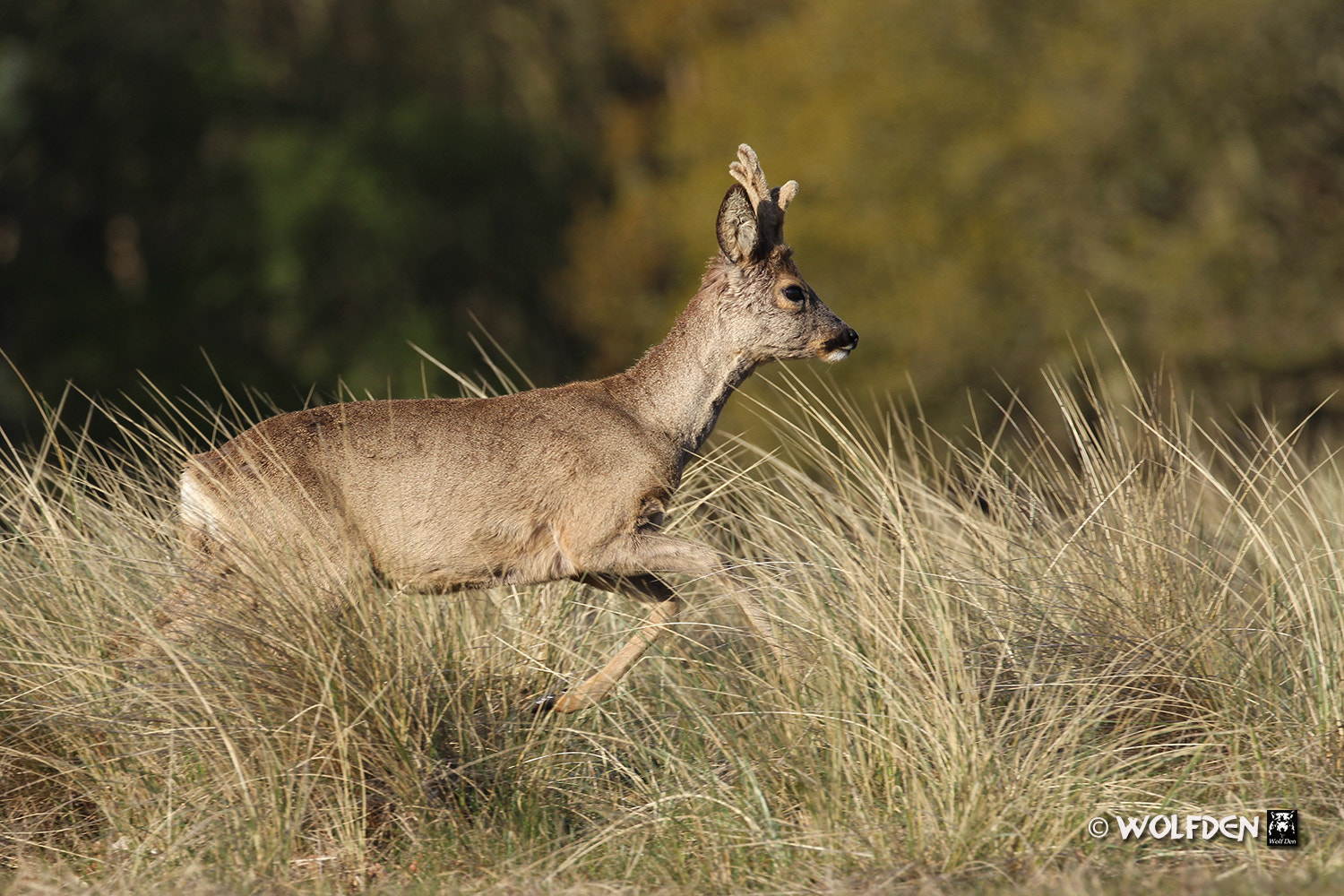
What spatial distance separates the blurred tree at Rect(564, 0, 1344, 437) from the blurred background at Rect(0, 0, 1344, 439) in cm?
6

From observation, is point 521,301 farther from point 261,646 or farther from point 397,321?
point 261,646

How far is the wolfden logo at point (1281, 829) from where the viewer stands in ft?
17.5

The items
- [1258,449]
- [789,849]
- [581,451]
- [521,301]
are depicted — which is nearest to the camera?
[789,849]

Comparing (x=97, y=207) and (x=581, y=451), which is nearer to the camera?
(x=581, y=451)

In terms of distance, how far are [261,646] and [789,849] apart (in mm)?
1965

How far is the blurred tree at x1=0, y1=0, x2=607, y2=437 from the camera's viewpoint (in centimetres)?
2969

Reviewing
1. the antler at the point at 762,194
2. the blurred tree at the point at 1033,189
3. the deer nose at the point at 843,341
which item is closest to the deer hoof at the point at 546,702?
the deer nose at the point at 843,341

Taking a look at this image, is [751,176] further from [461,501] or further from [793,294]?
[461,501]

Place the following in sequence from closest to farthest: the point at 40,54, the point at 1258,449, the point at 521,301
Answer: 1. the point at 1258,449
2. the point at 40,54
3. the point at 521,301

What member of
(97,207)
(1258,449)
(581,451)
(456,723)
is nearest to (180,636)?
(456,723)

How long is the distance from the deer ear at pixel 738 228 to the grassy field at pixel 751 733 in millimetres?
829

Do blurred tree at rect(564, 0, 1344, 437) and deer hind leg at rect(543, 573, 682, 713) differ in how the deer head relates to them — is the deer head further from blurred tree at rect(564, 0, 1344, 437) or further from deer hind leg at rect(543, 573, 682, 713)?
blurred tree at rect(564, 0, 1344, 437)

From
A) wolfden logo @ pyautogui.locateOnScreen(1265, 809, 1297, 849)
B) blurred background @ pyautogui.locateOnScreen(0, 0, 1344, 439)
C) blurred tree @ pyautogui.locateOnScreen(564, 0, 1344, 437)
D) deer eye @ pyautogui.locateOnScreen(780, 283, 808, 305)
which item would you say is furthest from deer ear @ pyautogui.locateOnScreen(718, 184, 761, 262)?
blurred background @ pyautogui.locateOnScreen(0, 0, 1344, 439)

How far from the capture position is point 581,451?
21.3ft
